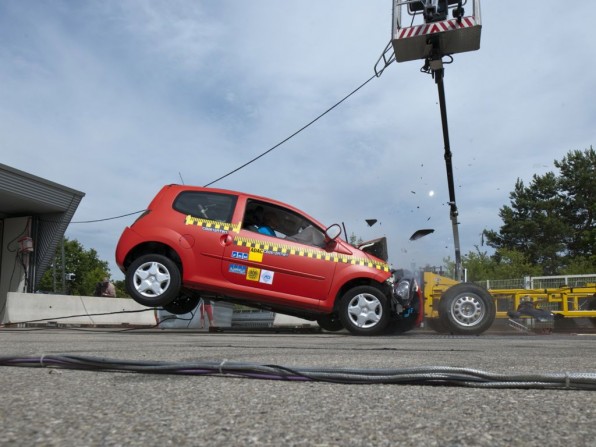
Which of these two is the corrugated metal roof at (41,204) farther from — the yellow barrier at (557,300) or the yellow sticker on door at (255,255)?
the yellow barrier at (557,300)

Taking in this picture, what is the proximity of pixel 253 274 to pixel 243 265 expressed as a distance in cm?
16

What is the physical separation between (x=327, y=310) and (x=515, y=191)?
159 feet

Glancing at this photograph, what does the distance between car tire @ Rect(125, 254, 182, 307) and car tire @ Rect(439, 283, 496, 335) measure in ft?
11.5

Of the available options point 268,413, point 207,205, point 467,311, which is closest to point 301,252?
point 207,205

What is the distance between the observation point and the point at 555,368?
9.84 feet

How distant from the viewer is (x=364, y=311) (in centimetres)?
671

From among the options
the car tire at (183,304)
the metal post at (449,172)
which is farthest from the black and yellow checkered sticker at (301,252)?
the metal post at (449,172)

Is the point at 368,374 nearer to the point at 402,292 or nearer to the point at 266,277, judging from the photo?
the point at 266,277

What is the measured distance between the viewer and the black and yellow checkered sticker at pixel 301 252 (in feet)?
22.0

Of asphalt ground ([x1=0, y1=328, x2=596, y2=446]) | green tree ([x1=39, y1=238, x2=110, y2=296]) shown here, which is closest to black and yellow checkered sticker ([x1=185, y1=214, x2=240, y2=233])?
asphalt ground ([x1=0, y1=328, x2=596, y2=446])

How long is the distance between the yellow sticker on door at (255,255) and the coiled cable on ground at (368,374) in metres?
4.15

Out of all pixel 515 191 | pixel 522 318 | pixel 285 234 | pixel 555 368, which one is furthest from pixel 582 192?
pixel 555 368

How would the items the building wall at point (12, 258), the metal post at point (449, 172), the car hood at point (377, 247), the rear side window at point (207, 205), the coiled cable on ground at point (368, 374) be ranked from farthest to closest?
the building wall at point (12, 258) < the metal post at point (449, 172) < the car hood at point (377, 247) < the rear side window at point (207, 205) < the coiled cable on ground at point (368, 374)

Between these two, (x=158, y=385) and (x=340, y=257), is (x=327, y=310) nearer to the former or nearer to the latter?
(x=340, y=257)
